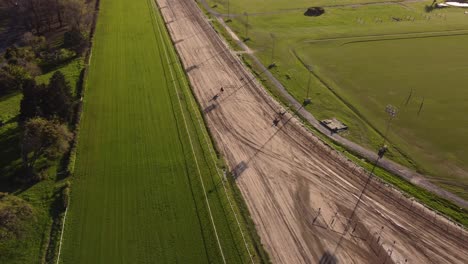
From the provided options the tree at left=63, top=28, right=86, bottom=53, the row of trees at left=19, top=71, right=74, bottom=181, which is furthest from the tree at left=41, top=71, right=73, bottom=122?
the tree at left=63, top=28, right=86, bottom=53

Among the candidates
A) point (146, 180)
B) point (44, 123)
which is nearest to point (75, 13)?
point (44, 123)

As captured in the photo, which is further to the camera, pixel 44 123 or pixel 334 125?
pixel 334 125

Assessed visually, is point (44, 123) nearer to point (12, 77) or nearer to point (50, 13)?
point (12, 77)

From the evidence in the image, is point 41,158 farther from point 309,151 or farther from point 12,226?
point 309,151

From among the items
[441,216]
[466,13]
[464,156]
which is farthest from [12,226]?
[466,13]

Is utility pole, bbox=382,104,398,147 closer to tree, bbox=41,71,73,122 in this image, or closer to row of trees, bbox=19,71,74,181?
row of trees, bbox=19,71,74,181

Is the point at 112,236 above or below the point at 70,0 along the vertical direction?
below
